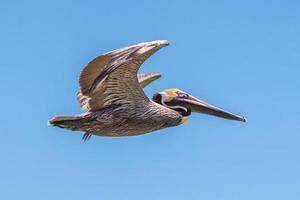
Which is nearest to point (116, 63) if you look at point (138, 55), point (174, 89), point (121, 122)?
point (138, 55)

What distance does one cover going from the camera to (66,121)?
22453mm

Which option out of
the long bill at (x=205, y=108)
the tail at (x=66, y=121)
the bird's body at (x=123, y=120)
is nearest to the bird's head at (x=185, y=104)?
the long bill at (x=205, y=108)

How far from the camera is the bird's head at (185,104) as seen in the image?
80.2 ft

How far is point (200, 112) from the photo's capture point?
2516 centimetres

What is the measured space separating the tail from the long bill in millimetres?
3202

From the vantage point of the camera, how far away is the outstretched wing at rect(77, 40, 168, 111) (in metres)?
21.1

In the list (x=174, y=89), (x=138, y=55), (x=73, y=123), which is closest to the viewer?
(x=138, y=55)

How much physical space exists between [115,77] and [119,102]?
3.01 ft

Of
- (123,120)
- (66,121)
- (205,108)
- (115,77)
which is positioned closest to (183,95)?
(205,108)

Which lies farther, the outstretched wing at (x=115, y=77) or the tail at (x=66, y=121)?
the tail at (x=66, y=121)

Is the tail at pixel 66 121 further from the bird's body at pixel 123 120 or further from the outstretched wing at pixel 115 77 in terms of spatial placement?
the outstretched wing at pixel 115 77

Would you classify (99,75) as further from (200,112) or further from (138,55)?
(200,112)

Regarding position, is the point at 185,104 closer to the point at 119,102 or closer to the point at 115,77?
the point at 119,102

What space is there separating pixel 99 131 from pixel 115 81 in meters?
1.37
